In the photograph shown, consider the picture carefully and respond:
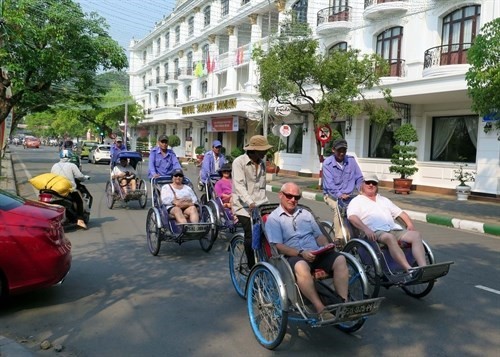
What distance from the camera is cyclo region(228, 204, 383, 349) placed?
3488 mm

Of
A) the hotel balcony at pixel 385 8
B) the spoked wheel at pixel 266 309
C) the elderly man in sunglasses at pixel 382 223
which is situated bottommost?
the spoked wheel at pixel 266 309

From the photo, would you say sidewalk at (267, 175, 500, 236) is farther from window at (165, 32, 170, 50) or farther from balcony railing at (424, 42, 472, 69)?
window at (165, 32, 170, 50)

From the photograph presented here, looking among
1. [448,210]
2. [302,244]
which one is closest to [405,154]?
[448,210]

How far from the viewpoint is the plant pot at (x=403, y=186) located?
16.7 metres

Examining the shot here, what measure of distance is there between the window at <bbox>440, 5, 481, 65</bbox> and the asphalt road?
11.7m

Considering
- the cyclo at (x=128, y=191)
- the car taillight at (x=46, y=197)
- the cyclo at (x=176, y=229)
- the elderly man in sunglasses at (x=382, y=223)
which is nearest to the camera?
the elderly man in sunglasses at (x=382, y=223)

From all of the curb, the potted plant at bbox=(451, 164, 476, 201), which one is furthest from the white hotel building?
the curb

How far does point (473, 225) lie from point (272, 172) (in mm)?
13999

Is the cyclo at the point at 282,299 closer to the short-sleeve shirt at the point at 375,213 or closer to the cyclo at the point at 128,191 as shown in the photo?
the short-sleeve shirt at the point at 375,213

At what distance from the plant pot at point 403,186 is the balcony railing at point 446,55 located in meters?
4.39

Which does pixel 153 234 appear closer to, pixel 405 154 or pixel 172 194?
pixel 172 194

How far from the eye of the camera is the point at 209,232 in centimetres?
703

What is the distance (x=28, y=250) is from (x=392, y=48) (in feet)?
59.7

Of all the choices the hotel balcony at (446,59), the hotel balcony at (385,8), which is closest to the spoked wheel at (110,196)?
the hotel balcony at (446,59)
